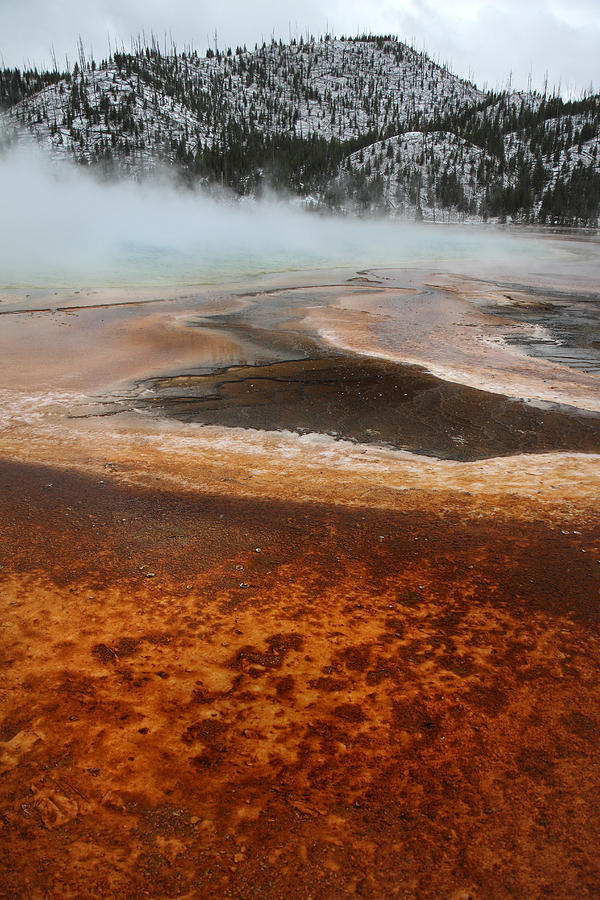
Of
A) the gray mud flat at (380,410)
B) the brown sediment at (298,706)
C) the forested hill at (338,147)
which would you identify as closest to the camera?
the brown sediment at (298,706)

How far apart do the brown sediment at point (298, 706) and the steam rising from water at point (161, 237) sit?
16.8 meters

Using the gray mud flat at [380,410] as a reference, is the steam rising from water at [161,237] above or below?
above

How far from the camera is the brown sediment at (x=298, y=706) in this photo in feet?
6.25

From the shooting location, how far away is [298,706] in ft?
8.38

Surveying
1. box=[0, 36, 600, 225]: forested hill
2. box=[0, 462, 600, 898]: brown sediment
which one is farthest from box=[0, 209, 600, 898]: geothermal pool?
box=[0, 36, 600, 225]: forested hill

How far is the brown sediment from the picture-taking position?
1.90 metres

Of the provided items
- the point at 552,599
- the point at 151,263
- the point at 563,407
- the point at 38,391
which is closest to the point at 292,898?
the point at 552,599

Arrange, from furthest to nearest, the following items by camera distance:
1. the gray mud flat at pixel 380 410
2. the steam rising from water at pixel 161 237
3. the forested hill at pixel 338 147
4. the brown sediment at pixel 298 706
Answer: the forested hill at pixel 338 147 < the steam rising from water at pixel 161 237 < the gray mud flat at pixel 380 410 < the brown sediment at pixel 298 706

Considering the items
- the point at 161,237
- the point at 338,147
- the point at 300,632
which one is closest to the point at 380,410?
the point at 300,632

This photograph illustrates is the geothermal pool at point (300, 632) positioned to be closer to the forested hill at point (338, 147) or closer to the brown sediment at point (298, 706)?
the brown sediment at point (298, 706)

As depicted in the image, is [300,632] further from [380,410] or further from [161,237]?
[161,237]

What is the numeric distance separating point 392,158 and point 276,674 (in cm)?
9968

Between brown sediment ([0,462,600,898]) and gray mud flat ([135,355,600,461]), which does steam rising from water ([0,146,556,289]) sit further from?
brown sediment ([0,462,600,898])

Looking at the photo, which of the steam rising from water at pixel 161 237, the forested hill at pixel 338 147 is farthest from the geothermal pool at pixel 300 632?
the forested hill at pixel 338 147
